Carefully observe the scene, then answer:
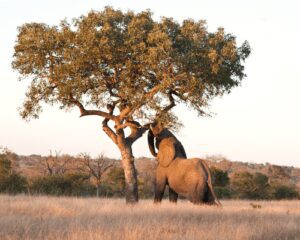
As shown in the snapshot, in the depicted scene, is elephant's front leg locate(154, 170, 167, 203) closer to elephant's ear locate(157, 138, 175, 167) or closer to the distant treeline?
elephant's ear locate(157, 138, 175, 167)

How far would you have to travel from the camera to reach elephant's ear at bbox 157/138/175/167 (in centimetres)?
2291

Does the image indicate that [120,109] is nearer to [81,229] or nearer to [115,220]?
[115,220]

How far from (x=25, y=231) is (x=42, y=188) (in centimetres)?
2486

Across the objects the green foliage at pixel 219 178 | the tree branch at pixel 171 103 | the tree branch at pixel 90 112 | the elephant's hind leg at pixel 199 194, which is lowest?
the elephant's hind leg at pixel 199 194

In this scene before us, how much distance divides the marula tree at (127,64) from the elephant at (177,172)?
112cm

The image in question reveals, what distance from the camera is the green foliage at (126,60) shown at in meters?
22.1

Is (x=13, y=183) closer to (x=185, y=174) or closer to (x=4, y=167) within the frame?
(x=4, y=167)

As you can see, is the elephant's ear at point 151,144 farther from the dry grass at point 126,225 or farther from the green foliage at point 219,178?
the green foliage at point 219,178

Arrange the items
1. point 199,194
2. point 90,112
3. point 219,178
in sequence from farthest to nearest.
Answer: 1. point 219,178
2. point 90,112
3. point 199,194

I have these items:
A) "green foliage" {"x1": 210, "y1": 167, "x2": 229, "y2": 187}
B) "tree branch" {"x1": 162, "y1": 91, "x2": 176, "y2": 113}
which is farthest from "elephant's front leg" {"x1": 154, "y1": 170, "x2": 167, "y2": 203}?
"green foliage" {"x1": 210, "y1": 167, "x2": 229, "y2": 187}

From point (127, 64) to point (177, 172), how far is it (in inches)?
198

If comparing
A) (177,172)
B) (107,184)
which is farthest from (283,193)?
(177,172)

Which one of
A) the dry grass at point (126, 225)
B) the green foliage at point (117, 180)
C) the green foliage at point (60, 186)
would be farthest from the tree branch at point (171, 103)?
the green foliage at point (117, 180)

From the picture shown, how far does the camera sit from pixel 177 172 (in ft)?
73.1
